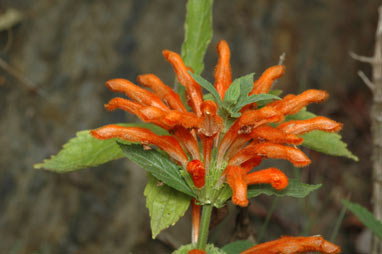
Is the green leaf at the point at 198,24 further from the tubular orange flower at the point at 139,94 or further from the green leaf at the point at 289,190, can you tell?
the green leaf at the point at 289,190

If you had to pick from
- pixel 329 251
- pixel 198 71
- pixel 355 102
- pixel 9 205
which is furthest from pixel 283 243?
pixel 355 102

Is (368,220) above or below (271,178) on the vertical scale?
below

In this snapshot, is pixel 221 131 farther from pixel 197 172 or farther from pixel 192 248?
pixel 192 248

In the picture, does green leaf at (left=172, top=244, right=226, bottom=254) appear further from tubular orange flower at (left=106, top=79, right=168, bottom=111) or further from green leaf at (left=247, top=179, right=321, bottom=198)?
tubular orange flower at (left=106, top=79, right=168, bottom=111)

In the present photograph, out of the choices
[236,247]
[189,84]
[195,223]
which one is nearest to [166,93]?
[189,84]

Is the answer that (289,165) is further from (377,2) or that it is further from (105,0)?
(377,2)

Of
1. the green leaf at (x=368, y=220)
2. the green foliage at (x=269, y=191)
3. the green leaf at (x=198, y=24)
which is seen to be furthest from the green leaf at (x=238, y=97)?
the green leaf at (x=368, y=220)
